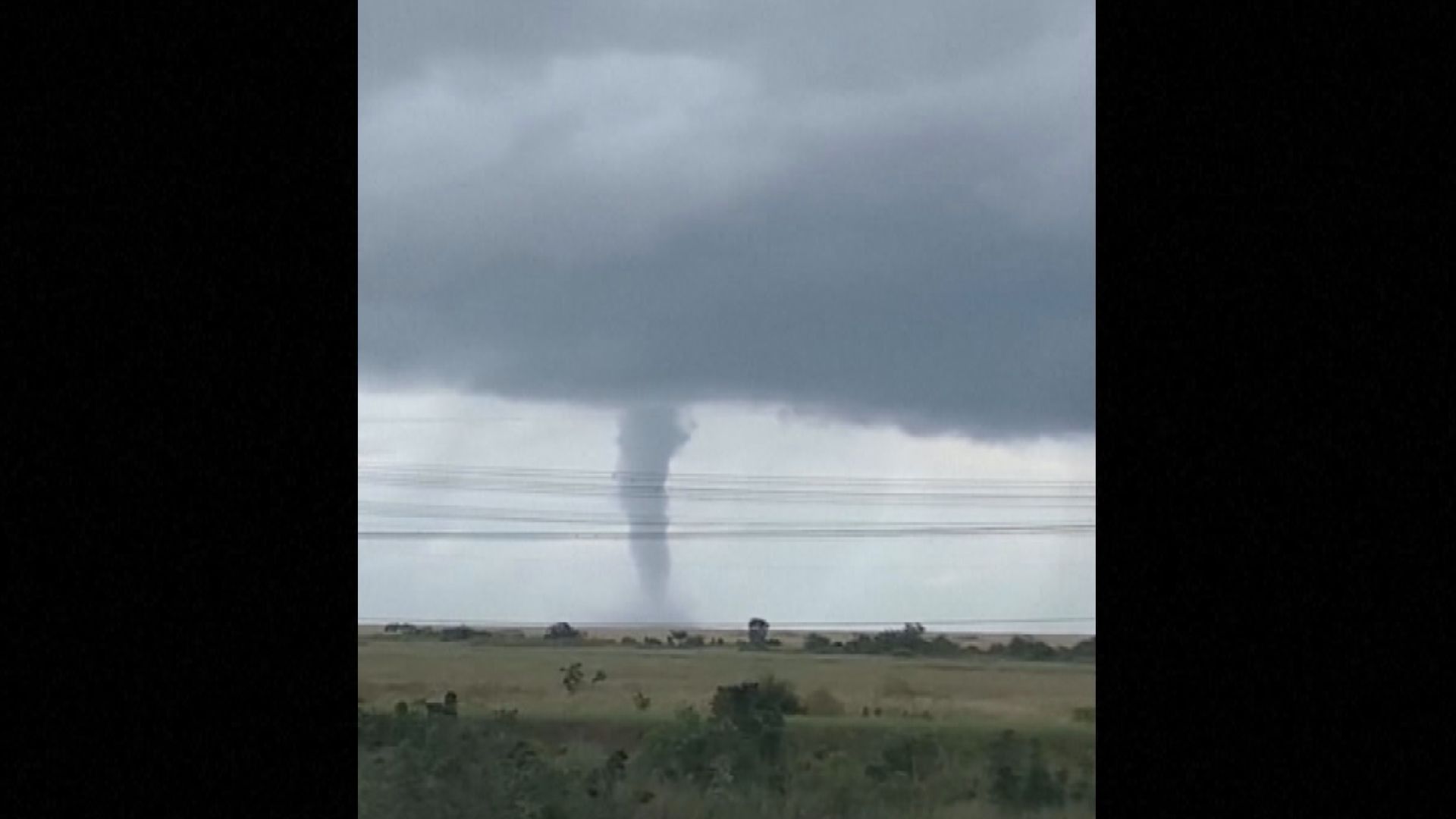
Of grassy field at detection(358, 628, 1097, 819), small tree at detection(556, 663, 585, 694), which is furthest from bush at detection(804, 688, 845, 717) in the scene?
small tree at detection(556, 663, 585, 694)

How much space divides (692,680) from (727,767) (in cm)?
28

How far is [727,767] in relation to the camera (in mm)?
4699

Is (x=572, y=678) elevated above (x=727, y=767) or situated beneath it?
elevated above

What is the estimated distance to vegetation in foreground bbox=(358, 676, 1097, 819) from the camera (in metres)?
4.44

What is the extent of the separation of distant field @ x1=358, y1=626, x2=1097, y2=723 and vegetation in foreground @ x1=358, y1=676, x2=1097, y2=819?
1.9 inches

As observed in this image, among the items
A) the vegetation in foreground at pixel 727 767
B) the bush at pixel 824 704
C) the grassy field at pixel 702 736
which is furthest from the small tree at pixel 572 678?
the bush at pixel 824 704

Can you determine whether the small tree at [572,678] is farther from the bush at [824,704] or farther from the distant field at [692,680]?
the bush at [824,704]

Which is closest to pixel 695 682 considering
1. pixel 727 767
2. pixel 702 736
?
pixel 702 736

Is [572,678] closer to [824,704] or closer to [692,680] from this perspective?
[692,680]

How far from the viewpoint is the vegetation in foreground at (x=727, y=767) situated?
4.44 m

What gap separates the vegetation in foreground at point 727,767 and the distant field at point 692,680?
0.05 m
